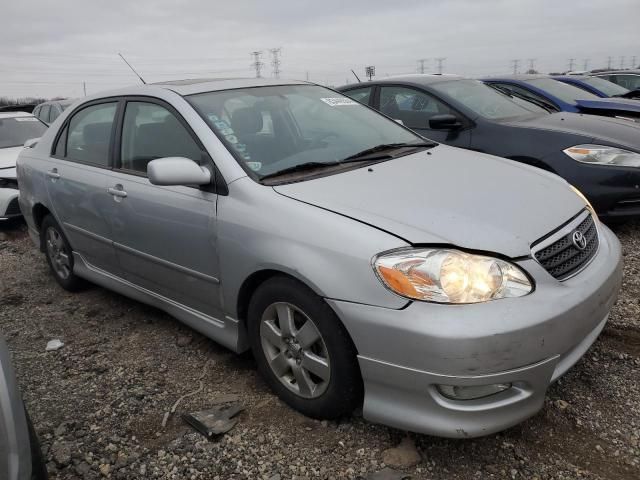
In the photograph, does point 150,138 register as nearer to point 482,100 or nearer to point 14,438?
point 14,438

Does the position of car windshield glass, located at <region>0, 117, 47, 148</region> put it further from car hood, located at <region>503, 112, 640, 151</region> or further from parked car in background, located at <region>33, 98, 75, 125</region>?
car hood, located at <region>503, 112, 640, 151</region>

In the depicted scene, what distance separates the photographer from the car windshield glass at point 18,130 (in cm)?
749

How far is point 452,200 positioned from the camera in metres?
2.37

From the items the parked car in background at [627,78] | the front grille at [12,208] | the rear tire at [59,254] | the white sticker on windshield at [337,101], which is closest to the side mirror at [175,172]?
the white sticker on windshield at [337,101]

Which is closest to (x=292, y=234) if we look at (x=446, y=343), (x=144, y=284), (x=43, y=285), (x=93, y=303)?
(x=446, y=343)

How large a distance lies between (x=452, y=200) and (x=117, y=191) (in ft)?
6.66

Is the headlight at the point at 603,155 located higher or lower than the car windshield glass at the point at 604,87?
lower

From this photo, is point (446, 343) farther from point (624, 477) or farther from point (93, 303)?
point (93, 303)

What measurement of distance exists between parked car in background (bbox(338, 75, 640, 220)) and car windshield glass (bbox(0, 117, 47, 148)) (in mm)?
4729

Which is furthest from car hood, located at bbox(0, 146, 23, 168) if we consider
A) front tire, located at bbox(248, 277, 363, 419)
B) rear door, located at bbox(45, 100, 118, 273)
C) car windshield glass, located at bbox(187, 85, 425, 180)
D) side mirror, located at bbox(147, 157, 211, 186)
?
→ front tire, located at bbox(248, 277, 363, 419)

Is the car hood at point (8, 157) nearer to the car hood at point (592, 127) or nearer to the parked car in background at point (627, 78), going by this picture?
the car hood at point (592, 127)

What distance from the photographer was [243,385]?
2883 mm

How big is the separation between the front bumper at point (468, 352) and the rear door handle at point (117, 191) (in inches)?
68.0

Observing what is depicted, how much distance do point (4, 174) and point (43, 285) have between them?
2.43 metres
